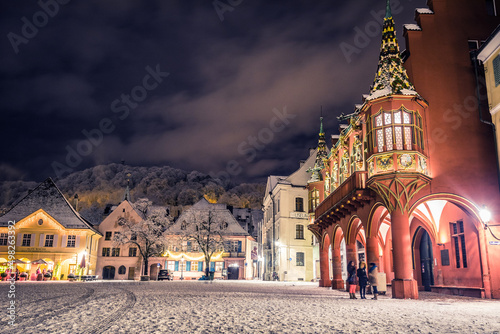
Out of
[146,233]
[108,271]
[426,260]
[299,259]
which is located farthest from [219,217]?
[426,260]

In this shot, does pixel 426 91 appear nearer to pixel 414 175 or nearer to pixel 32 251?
pixel 414 175

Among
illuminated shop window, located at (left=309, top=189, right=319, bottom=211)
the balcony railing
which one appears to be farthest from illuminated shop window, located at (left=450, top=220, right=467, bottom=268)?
illuminated shop window, located at (left=309, top=189, right=319, bottom=211)

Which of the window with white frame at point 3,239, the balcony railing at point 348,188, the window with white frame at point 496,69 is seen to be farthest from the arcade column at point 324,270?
the window with white frame at point 3,239

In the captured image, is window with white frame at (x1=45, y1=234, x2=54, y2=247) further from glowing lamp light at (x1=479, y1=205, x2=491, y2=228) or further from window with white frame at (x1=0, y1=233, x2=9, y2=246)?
glowing lamp light at (x1=479, y1=205, x2=491, y2=228)

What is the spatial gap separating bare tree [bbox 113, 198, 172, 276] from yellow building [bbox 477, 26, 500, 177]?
43.6 meters

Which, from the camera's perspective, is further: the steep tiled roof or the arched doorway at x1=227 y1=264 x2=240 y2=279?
the arched doorway at x1=227 y1=264 x2=240 y2=279

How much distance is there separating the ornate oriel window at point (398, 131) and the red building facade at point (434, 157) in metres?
0.05

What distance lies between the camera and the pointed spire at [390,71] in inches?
791

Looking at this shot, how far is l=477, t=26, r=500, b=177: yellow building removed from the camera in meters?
19.3

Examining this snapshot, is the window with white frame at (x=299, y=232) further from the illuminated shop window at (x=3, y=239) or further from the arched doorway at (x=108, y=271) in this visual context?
the illuminated shop window at (x=3, y=239)

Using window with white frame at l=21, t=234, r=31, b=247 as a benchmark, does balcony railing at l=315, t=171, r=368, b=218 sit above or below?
above

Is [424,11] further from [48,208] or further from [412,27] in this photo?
[48,208]

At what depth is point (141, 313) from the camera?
1084cm

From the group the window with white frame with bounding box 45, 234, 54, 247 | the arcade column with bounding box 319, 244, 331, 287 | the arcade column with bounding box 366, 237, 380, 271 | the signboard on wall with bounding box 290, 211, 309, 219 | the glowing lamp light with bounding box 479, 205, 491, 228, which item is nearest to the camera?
the glowing lamp light with bounding box 479, 205, 491, 228
